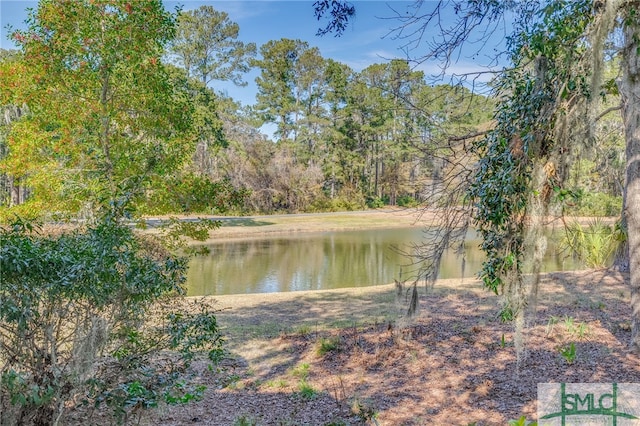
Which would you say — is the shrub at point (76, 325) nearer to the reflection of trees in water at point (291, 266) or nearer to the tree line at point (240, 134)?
the tree line at point (240, 134)

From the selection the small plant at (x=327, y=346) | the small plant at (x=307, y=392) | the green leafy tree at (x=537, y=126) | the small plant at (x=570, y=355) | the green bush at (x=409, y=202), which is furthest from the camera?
the small plant at (x=327, y=346)

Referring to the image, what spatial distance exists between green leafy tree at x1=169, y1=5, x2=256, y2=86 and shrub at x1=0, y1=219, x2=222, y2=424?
24.0 metres

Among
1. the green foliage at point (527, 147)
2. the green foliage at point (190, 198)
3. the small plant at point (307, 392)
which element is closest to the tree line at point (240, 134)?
the green foliage at point (190, 198)

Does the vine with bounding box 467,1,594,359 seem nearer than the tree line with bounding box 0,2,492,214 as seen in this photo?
Yes

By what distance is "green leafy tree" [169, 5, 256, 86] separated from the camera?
85.5 feet

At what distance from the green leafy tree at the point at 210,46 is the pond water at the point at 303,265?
1276 centimetres

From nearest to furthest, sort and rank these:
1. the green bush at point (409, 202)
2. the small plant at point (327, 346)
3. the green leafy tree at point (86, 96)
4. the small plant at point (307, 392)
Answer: the small plant at point (307, 392)
the green bush at point (409, 202)
the small plant at point (327, 346)
the green leafy tree at point (86, 96)

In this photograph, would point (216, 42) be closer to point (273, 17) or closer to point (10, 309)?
point (273, 17)

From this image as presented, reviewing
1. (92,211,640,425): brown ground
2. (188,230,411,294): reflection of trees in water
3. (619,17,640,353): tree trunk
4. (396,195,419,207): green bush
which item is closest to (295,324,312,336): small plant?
(92,211,640,425): brown ground

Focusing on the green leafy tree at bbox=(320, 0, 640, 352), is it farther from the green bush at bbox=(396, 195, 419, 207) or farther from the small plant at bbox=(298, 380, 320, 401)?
the small plant at bbox=(298, 380, 320, 401)

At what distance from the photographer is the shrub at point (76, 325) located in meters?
2.61

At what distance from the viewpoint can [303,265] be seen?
45.0 feet

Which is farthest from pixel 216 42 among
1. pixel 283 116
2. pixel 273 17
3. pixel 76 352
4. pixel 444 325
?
pixel 76 352

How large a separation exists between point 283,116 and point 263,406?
31.0 meters
